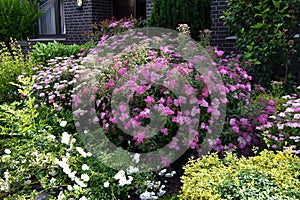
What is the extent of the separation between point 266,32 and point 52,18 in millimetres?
8036

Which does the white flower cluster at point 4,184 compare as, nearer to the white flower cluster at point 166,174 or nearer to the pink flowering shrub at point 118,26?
the white flower cluster at point 166,174

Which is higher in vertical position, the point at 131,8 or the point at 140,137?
the point at 131,8

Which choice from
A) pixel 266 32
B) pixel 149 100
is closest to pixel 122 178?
pixel 149 100

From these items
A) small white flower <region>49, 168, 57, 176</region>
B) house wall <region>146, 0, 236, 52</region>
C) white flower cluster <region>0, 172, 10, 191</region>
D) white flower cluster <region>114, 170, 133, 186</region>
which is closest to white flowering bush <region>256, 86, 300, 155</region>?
white flower cluster <region>114, 170, 133, 186</region>

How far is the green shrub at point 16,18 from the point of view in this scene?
9.62 m

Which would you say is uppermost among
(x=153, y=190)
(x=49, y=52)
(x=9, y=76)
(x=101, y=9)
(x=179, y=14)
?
(x=101, y=9)

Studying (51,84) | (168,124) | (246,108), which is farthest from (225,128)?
(51,84)

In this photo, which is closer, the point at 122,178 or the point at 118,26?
the point at 122,178

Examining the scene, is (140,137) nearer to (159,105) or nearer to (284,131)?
(159,105)

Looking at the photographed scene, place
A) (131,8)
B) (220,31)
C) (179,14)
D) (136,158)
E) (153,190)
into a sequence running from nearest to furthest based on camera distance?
(153,190)
(136,158)
(179,14)
(220,31)
(131,8)

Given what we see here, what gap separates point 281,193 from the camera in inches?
80.4

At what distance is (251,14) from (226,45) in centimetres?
158

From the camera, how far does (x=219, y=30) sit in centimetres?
652

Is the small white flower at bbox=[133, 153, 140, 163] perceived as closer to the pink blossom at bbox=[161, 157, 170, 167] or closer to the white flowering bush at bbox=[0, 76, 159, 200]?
the white flowering bush at bbox=[0, 76, 159, 200]
